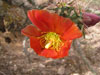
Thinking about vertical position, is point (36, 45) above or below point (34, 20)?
below

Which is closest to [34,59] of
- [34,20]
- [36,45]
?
[36,45]

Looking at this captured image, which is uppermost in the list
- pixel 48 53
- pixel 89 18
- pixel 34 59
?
pixel 89 18

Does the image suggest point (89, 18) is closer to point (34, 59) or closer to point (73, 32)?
point (73, 32)

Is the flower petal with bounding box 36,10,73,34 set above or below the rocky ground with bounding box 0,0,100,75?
above

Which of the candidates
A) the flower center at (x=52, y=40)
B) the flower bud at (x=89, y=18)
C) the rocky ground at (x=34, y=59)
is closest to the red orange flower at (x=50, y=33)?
the flower center at (x=52, y=40)

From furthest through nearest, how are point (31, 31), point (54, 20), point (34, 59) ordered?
point (34, 59) < point (31, 31) < point (54, 20)

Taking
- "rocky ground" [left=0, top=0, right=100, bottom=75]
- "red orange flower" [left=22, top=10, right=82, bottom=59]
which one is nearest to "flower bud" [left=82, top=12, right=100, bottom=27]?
"red orange flower" [left=22, top=10, right=82, bottom=59]

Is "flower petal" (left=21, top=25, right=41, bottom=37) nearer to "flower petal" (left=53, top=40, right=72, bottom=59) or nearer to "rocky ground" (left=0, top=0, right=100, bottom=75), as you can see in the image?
"flower petal" (left=53, top=40, right=72, bottom=59)
